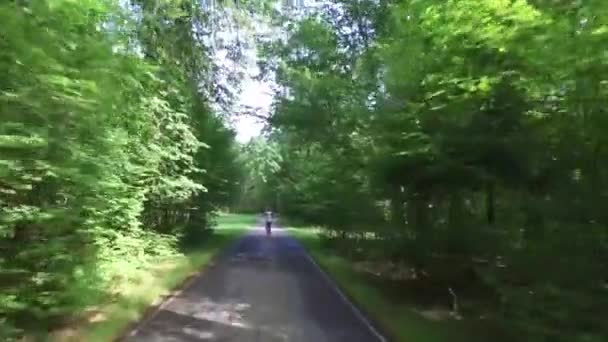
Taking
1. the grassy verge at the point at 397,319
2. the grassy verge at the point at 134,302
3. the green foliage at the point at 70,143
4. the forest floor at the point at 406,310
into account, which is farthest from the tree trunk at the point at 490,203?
the grassy verge at the point at 134,302

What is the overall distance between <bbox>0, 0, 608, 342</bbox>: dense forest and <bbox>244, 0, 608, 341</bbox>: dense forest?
0.03m

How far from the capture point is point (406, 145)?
13336mm

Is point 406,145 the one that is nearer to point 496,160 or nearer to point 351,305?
point 496,160

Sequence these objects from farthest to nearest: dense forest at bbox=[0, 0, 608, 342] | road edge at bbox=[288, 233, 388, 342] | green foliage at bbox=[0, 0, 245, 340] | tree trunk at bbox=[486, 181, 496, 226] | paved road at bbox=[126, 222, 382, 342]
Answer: road edge at bbox=[288, 233, 388, 342] → paved road at bbox=[126, 222, 382, 342] → tree trunk at bbox=[486, 181, 496, 226] → green foliage at bbox=[0, 0, 245, 340] → dense forest at bbox=[0, 0, 608, 342]

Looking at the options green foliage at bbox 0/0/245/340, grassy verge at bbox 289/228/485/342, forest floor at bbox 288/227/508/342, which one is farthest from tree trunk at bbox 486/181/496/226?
green foliage at bbox 0/0/245/340

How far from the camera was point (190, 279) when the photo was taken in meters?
21.5

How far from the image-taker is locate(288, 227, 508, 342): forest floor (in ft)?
36.7

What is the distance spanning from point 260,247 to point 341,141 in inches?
654

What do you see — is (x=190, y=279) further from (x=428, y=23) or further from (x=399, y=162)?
(x=428, y=23)

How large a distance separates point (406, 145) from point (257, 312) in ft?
16.3

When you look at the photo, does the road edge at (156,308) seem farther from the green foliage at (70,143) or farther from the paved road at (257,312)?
the green foliage at (70,143)

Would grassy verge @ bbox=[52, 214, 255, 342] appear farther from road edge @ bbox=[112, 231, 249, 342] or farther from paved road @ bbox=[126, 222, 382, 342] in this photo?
paved road @ bbox=[126, 222, 382, 342]

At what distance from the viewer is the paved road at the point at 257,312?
12.2 m

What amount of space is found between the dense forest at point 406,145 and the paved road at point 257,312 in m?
1.55
